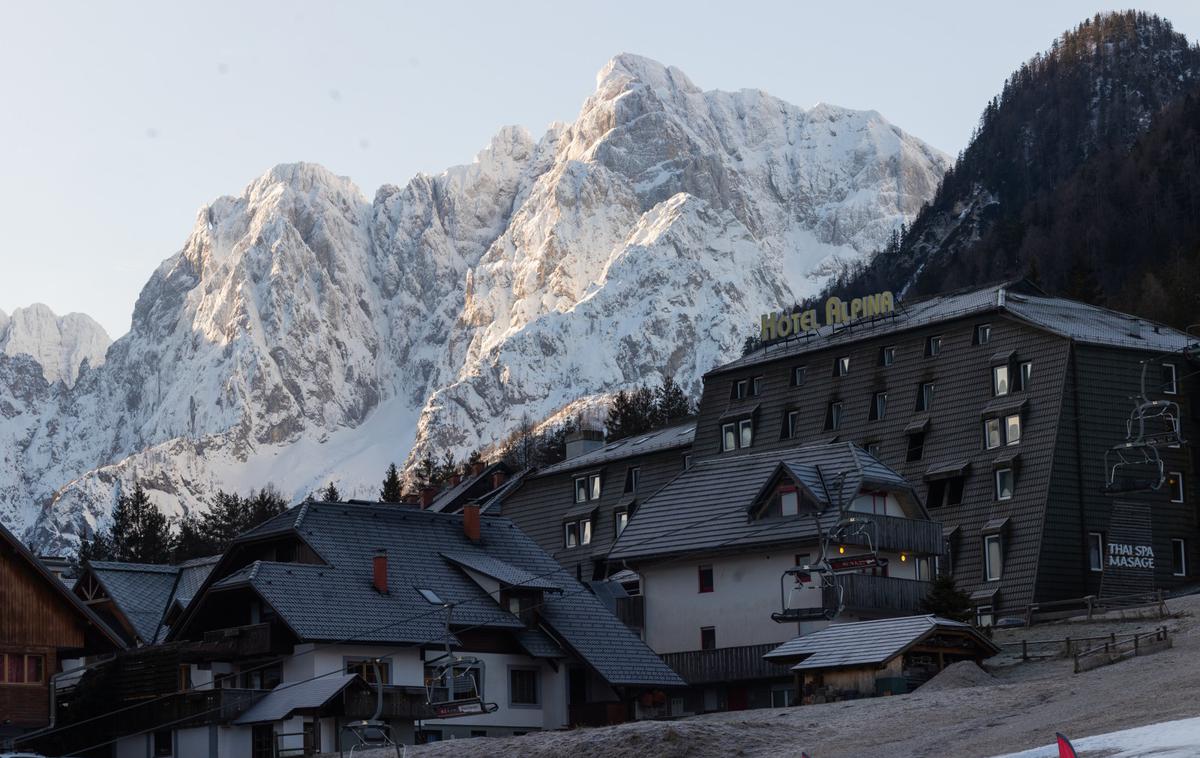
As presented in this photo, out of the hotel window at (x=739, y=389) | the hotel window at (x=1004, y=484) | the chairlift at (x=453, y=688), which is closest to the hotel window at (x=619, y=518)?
the hotel window at (x=739, y=389)

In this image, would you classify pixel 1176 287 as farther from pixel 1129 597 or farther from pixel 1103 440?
pixel 1129 597

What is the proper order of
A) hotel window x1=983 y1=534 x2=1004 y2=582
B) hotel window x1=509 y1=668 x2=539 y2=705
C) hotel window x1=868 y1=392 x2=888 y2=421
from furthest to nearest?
hotel window x1=868 y1=392 x2=888 y2=421 → hotel window x1=983 y1=534 x2=1004 y2=582 → hotel window x1=509 y1=668 x2=539 y2=705

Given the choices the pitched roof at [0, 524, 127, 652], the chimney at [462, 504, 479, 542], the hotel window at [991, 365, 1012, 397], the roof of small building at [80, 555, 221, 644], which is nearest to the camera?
the pitched roof at [0, 524, 127, 652]

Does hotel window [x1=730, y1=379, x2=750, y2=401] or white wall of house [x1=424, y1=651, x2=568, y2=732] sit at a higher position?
hotel window [x1=730, y1=379, x2=750, y2=401]

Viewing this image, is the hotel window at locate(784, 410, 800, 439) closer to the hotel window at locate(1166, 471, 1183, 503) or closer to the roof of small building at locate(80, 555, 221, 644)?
the hotel window at locate(1166, 471, 1183, 503)

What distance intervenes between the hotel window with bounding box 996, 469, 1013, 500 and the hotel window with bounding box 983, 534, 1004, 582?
2.50 meters

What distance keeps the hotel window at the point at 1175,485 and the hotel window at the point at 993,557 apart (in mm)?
9184

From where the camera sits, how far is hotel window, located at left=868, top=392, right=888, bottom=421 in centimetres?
10481

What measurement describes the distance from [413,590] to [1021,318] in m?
37.9

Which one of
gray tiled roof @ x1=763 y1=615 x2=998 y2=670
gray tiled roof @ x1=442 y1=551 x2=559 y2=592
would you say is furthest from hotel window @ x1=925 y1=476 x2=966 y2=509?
gray tiled roof @ x1=763 y1=615 x2=998 y2=670

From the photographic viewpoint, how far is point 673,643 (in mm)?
83625

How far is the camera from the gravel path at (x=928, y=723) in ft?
141

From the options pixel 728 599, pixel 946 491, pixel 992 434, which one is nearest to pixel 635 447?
pixel 946 491

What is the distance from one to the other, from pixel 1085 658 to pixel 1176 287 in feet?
288
